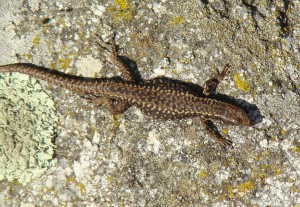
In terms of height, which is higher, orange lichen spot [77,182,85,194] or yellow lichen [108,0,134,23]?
yellow lichen [108,0,134,23]

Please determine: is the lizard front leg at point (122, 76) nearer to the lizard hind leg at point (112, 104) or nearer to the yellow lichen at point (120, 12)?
the lizard hind leg at point (112, 104)

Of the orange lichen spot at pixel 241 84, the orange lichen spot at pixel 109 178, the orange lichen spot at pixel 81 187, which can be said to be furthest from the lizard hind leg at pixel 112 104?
the orange lichen spot at pixel 241 84

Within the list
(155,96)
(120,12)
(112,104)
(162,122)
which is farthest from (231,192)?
(120,12)

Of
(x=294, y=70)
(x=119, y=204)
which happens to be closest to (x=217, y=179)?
(x=119, y=204)

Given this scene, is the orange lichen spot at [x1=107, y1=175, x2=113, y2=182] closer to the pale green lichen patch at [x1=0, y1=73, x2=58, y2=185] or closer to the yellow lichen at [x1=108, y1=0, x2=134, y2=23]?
the pale green lichen patch at [x1=0, y1=73, x2=58, y2=185]

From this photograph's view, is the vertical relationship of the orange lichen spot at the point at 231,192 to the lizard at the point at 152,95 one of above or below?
below

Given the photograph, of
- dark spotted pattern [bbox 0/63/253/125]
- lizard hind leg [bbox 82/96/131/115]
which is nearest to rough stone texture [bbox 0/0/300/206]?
lizard hind leg [bbox 82/96/131/115]

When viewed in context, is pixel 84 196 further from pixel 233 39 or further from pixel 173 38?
pixel 233 39
